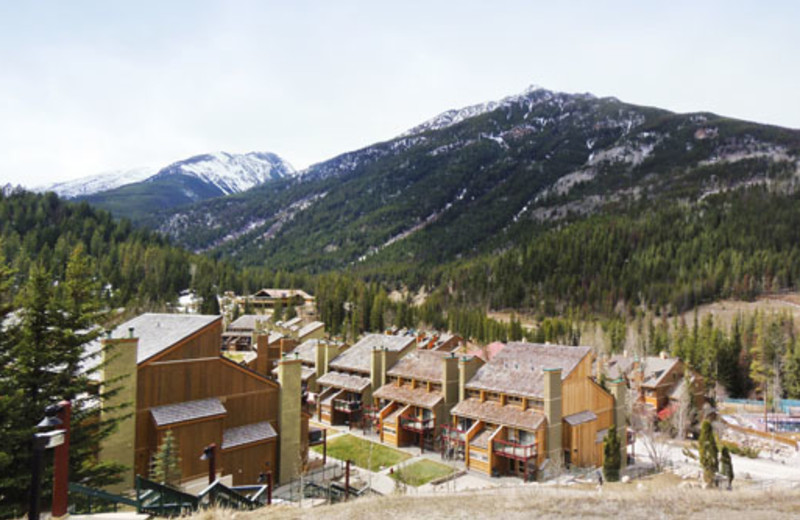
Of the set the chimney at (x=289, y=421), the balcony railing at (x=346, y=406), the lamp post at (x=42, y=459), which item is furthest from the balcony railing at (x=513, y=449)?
the lamp post at (x=42, y=459)

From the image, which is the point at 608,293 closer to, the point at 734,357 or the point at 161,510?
the point at 734,357

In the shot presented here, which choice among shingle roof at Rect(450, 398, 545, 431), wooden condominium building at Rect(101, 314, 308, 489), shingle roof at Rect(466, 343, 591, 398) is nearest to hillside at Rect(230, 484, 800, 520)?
wooden condominium building at Rect(101, 314, 308, 489)

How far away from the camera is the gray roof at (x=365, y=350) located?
54125mm

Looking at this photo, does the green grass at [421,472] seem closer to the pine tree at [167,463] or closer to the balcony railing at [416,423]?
the balcony railing at [416,423]

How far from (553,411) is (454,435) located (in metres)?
9.12

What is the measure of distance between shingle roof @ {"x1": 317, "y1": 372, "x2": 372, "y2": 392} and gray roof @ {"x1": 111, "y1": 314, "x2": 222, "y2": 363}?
25.4m

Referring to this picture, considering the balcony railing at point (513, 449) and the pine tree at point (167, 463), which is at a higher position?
the pine tree at point (167, 463)

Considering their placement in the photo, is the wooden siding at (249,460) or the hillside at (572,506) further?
the wooden siding at (249,460)

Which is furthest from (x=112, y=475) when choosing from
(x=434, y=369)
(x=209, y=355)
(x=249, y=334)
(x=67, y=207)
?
(x=67, y=207)

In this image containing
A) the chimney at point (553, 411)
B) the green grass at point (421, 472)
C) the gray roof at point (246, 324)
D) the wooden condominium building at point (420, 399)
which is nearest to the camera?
→ the green grass at point (421, 472)

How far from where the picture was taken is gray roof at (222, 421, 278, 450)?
28.1 metres

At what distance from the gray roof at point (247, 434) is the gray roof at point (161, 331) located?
627cm

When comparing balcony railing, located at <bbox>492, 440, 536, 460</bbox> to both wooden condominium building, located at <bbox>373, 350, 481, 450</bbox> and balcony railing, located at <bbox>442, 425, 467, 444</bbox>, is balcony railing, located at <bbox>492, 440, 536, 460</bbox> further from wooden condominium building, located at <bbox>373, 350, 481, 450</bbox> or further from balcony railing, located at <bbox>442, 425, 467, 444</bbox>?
wooden condominium building, located at <bbox>373, 350, 481, 450</bbox>

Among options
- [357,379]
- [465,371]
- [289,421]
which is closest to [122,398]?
[289,421]
